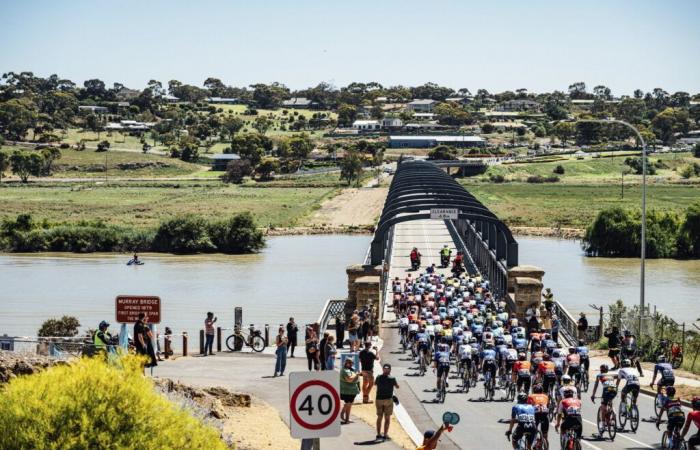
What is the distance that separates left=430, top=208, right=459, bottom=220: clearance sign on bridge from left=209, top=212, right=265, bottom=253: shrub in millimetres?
34442

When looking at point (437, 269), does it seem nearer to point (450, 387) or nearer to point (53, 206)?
point (450, 387)

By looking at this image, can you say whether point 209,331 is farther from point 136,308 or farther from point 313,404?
point 313,404

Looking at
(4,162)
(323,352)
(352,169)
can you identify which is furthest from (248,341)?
(4,162)

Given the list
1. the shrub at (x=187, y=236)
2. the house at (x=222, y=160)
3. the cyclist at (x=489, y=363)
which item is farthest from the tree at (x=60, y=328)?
the house at (x=222, y=160)

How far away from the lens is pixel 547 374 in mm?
17734

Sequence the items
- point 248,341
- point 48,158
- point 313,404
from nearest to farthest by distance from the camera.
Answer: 1. point 313,404
2. point 248,341
3. point 48,158

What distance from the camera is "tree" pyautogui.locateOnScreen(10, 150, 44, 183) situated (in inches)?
5098

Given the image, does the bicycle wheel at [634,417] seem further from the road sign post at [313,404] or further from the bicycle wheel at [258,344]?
the bicycle wheel at [258,344]

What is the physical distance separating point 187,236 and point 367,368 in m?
49.3

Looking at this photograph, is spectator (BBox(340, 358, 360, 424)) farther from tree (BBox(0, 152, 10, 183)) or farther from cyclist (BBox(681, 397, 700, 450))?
tree (BBox(0, 152, 10, 183))

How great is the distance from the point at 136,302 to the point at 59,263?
4326 centimetres

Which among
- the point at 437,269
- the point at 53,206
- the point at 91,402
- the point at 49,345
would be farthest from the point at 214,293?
the point at 53,206

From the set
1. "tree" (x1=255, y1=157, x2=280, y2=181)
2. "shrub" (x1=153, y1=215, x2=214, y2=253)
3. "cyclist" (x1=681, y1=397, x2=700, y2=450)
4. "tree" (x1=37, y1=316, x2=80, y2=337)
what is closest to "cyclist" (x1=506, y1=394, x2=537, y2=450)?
"cyclist" (x1=681, y1=397, x2=700, y2=450)

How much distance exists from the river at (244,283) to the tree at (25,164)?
68.2 metres
